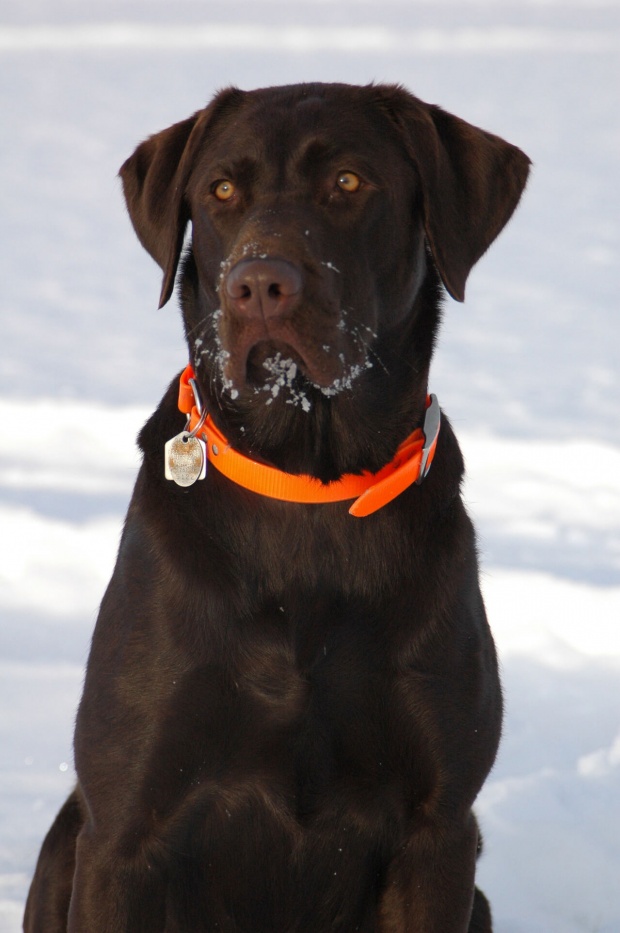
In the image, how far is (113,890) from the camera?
273 centimetres

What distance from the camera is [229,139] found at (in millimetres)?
2938

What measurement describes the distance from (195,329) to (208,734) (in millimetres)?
972

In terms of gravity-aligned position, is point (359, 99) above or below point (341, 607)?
above

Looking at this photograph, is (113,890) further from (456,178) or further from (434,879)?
(456,178)

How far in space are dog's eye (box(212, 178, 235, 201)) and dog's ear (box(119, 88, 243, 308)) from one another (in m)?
0.15

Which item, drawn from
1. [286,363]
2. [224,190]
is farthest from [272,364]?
[224,190]

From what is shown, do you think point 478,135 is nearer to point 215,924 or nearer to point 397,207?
point 397,207

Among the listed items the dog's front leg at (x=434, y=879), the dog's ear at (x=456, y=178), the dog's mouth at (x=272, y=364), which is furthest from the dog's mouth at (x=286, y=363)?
the dog's front leg at (x=434, y=879)

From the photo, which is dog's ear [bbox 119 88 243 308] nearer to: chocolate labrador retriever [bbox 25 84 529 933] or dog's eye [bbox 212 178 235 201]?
chocolate labrador retriever [bbox 25 84 529 933]

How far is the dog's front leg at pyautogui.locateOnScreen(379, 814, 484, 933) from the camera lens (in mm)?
2809

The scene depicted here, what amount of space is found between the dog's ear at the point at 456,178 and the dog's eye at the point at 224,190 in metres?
0.46

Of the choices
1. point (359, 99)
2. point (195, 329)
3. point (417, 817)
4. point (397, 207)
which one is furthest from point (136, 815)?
point (359, 99)

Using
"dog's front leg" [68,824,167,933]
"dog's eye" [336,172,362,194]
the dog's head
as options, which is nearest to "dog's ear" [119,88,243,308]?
the dog's head

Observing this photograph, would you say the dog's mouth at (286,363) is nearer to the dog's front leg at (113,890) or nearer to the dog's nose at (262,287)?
the dog's nose at (262,287)
